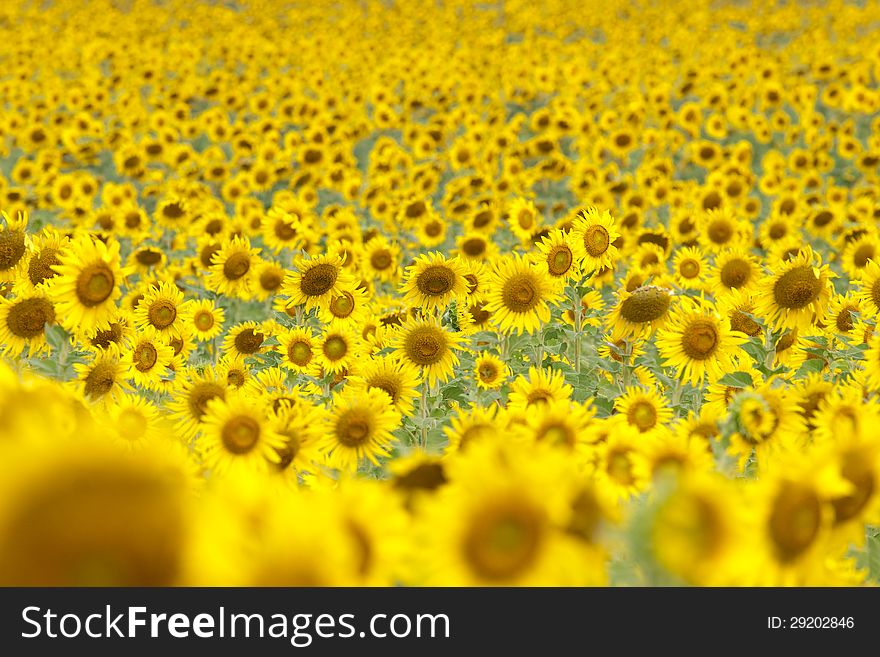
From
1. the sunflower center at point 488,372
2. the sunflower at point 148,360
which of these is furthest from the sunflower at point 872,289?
the sunflower at point 148,360

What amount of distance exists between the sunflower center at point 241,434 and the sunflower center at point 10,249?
215 centimetres

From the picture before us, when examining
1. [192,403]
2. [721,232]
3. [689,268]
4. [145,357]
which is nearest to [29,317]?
[145,357]

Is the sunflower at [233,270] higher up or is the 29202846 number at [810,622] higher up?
the sunflower at [233,270]

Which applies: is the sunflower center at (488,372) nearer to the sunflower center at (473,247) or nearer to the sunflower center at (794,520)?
the sunflower center at (473,247)

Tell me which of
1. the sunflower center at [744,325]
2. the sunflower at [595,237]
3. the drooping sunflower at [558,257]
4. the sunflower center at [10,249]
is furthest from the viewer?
the sunflower at [595,237]

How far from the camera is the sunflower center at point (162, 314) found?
5.32 m

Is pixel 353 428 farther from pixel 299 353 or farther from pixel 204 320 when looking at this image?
pixel 204 320

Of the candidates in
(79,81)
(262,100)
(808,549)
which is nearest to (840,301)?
(808,549)

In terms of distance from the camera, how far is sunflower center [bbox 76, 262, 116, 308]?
3.74 meters

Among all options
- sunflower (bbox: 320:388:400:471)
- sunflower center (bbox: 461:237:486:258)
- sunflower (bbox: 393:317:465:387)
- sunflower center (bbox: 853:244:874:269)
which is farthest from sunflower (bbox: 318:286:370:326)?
sunflower center (bbox: 853:244:874:269)

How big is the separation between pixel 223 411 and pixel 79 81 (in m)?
17.6

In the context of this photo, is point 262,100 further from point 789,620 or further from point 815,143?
point 789,620

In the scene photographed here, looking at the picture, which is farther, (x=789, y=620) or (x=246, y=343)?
(x=246, y=343)

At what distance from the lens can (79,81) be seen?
17.2m
